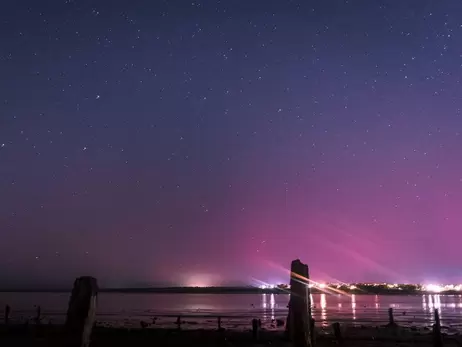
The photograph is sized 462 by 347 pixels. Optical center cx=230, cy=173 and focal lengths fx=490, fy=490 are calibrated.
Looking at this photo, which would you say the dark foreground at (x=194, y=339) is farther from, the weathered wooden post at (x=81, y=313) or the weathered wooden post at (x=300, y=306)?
the weathered wooden post at (x=81, y=313)

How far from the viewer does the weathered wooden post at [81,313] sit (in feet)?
30.8

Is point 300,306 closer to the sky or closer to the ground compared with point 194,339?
closer to the sky

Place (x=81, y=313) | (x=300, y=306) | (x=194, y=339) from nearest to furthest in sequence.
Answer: (x=81, y=313), (x=300, y=306), (x=194, y=339)

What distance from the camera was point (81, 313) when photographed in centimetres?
973

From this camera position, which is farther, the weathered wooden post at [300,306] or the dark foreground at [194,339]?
the dark foreground at [194,339]

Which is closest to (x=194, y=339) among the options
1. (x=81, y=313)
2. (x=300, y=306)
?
(x=300, y=306)

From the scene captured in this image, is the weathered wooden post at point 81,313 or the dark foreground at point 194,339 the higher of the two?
the weathered wooden post at point 81,313

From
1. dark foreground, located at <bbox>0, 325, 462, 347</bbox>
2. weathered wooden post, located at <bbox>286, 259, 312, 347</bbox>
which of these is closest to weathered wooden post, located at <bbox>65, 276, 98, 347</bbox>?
weathered wooden post, located at <bbox>286, 259, 312, 347</bbox>

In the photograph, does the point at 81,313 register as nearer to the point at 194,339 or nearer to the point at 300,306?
the point at 300,306

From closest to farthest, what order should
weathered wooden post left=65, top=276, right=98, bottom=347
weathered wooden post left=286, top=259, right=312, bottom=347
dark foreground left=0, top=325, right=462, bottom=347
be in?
weathered wooden post left=65, top=276, right=98, bottom=347 < weathered wooden post left=286, top=259, right=312, bottom=347 < dark foreground left=0, top=325, right=462, bottom=347

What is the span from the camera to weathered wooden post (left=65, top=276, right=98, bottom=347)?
9391 mm

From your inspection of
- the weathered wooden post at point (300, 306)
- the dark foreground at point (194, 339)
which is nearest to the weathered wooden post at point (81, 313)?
the weathered wooden post at point (300, 306)

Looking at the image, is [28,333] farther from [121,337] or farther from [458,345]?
[458,345]

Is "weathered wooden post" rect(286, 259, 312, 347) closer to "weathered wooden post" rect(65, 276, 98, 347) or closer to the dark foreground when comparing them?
"weathered wooden post" rect(65, 276, 98, 347)
